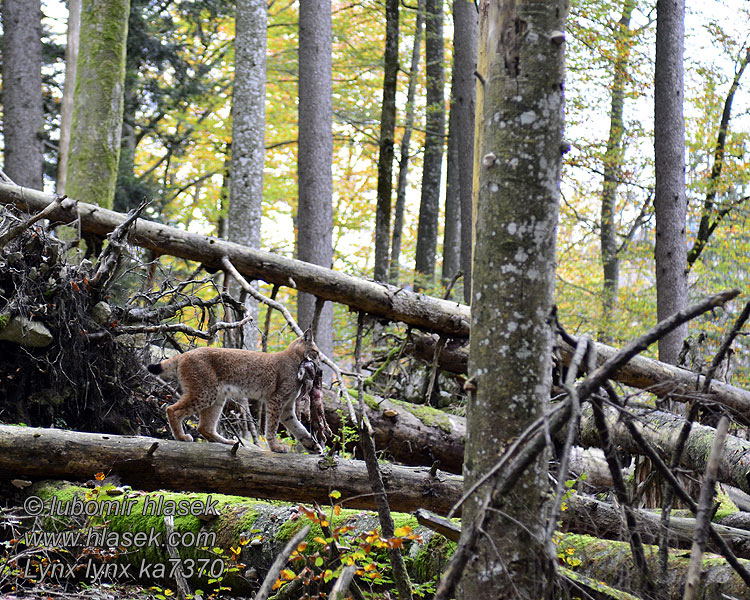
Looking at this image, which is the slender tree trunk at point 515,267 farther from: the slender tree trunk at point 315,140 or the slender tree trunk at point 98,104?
the slender tree trunk at point 98,104

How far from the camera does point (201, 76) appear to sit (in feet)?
70.4

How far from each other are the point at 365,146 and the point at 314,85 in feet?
47.4

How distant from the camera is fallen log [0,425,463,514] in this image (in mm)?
5578

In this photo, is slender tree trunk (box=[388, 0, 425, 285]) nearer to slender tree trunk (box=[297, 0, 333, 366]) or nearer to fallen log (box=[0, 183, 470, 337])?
slender tree trunk (box=[297, 0, 333, 366])

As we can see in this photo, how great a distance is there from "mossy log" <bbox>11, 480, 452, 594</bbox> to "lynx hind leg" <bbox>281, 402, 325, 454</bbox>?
1288 mm

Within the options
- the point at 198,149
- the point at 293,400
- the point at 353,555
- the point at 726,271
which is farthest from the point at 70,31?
the point at 726,271

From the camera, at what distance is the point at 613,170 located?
19.0 meters

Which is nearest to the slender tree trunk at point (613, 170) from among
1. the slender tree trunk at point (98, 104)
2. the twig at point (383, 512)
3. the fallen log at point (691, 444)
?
the fallen log at point (691, 444)

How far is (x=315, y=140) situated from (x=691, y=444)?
8.13 m

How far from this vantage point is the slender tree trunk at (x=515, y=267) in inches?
131

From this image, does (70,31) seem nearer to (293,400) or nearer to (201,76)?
(201,76)

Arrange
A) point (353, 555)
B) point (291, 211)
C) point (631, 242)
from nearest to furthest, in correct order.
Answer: point (353, 555), point (631, 242), point (291, 211)

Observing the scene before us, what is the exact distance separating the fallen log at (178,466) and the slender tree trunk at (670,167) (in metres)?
7.03

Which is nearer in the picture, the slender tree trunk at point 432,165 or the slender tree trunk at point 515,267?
the slender tree trunk at point 515,267
